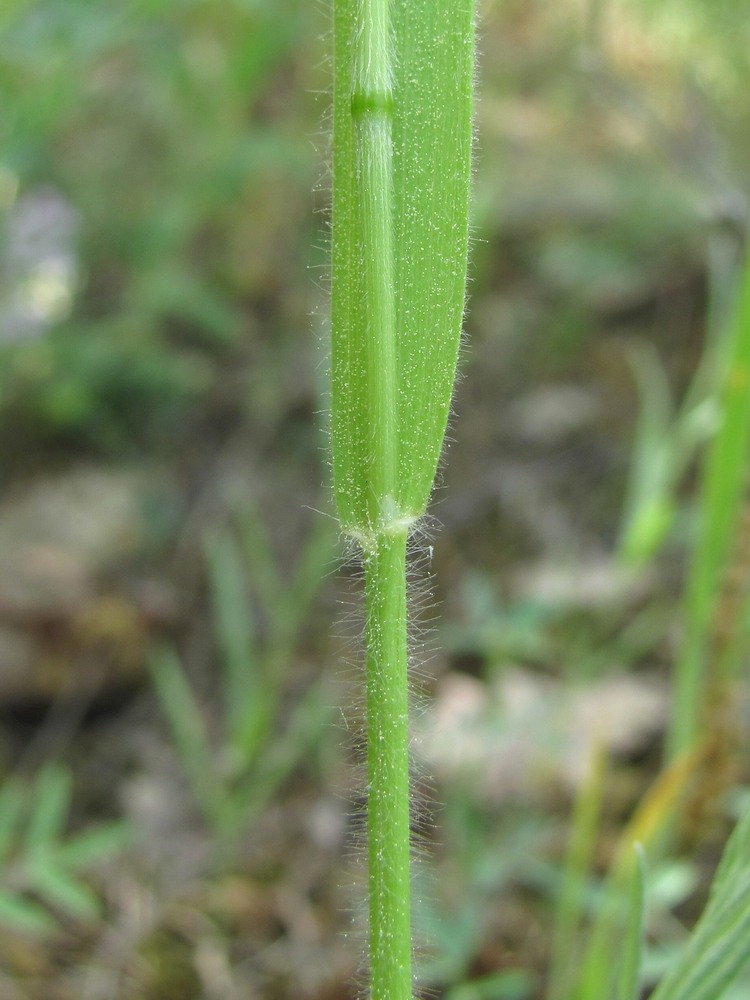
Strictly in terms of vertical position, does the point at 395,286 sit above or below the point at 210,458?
above

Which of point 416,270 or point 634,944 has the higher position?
point 416,270

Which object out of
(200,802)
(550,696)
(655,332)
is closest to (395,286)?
(550,696)

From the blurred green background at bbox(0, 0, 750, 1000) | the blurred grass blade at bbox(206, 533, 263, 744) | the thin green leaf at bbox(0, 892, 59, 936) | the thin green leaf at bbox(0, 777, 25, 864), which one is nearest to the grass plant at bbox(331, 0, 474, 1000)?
the blurred green background at bbox(0, 0, 750, 1000)

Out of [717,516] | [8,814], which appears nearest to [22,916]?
[8,814]

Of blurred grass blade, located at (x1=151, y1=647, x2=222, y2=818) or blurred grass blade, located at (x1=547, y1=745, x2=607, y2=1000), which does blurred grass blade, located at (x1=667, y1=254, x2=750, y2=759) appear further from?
blurred grass blade, located at (x1=151, y1=647, x2=222, y2=818)

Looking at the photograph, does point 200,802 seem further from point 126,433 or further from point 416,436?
point 416,436

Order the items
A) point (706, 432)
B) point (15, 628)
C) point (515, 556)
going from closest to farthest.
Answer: point (706, 432) → point (15, 628) → point (515, 556)

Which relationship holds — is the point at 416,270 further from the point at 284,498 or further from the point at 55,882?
the point at 284,498
